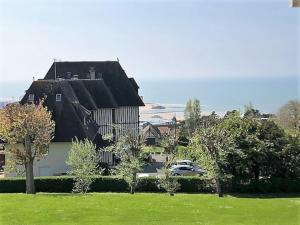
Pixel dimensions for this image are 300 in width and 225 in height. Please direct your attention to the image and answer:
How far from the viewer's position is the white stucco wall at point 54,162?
98.5 ft

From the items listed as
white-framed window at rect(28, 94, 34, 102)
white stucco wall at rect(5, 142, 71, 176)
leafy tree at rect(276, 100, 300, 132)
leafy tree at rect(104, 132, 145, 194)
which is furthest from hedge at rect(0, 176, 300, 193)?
leafy tree at rect(276, 100, 300, 132)

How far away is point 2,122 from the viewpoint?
20.9 metres

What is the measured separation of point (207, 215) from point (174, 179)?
10271 mm

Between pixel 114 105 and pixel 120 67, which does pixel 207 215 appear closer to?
pixel 114 105

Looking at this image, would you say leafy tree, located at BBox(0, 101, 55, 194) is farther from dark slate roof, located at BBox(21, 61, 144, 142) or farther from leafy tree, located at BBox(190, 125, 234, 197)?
dark slate roof, located at BBox(21, 61, 144, 142)

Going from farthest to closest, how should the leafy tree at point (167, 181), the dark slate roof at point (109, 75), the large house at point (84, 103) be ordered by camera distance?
the dark slate roof at point (109, 75), the large house at point (84, 103), the leafy tree at point (167, 181)

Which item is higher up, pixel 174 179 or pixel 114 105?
pixel 114 105

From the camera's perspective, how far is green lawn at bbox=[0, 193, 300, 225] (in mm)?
12992

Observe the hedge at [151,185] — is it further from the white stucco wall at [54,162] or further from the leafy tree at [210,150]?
the white stucco wall at [54,162]

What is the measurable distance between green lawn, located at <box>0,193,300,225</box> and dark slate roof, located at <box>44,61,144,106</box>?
2623cm

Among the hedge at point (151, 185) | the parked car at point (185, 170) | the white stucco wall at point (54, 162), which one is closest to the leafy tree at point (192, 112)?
the parked car at point (185, 170)

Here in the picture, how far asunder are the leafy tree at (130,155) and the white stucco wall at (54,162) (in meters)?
8.07

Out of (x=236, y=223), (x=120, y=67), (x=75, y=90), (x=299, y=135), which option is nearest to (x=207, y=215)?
(x=236, y=223)

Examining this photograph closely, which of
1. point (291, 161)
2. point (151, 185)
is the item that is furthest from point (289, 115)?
point (151, 185)
